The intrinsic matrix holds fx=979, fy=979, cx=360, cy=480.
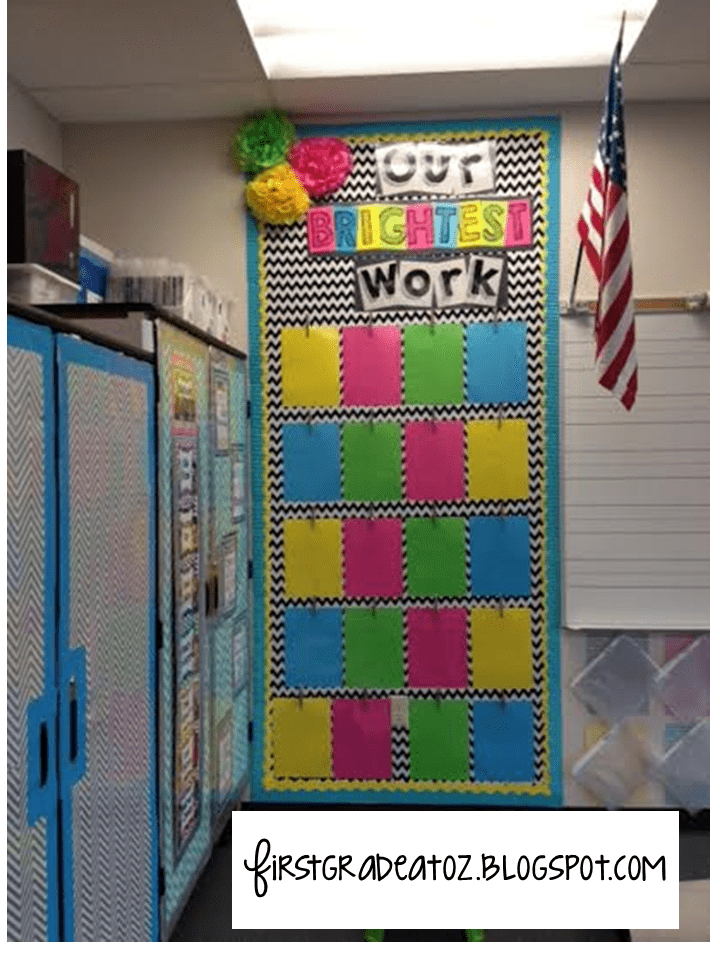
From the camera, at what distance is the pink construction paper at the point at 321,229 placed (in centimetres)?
394

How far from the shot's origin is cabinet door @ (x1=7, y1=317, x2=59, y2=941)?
1659mm

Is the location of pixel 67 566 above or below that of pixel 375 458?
below

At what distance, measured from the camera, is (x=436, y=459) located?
3932 mm

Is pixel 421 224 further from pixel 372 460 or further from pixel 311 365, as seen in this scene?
pixel 372 460

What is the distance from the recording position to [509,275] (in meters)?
3.90

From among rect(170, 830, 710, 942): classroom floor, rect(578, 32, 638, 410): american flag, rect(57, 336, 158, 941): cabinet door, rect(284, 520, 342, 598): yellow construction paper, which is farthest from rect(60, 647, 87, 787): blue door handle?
rect(284, 520, 342, 598): yellow construction paper

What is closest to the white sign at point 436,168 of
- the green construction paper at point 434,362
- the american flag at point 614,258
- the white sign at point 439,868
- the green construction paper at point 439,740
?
the green construction paper at point 434,362

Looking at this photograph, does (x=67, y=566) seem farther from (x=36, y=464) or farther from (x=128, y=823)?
(x=128, y=823)

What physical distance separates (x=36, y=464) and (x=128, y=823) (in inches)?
40.5

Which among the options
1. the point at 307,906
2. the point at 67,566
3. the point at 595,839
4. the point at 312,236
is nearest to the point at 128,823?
the point at 67,566

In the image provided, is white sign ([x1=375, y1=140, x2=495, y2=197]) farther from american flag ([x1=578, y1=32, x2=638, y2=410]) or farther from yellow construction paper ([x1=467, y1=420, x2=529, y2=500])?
yellow construction paper ([x1=467, y1=420, x2=529, y2=500])

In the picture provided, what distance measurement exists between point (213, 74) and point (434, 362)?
1.34 m

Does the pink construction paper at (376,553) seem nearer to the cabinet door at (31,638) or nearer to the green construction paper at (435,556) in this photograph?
the green construction paper at (435,556)

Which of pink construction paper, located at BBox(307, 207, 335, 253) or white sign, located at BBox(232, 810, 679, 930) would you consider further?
pink construction paper, located at BBox(307, 207, 335, 253)
